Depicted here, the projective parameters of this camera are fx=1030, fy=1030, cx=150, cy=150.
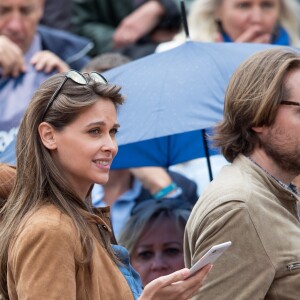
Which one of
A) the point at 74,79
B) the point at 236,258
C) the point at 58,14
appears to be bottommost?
the point at 58,14

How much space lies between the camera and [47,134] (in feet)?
11.6

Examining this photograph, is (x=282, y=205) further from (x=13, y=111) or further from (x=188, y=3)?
(x=188, y=3)

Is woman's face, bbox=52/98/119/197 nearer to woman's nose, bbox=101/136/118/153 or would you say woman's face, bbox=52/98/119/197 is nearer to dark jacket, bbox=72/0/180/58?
woman's nose, bbox=101/136/118/153

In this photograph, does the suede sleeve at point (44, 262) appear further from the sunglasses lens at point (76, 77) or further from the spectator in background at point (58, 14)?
the spectator in background at point (58, 14)

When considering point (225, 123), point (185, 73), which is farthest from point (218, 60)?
point (225, 123)

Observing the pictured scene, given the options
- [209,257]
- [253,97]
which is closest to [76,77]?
[253,97]

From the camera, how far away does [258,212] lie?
371 cm

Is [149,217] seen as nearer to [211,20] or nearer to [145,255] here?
[145,255]

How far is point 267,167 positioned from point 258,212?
300 millimetres

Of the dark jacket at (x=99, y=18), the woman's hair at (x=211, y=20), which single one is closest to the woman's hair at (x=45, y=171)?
the woman's hair at (x=211, y=20)

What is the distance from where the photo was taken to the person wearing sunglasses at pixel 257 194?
3.63m

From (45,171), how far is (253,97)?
0.93 meters

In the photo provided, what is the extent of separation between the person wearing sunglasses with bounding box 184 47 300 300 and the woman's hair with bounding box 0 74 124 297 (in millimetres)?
451

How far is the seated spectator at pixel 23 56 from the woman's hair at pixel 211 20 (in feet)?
2.46
